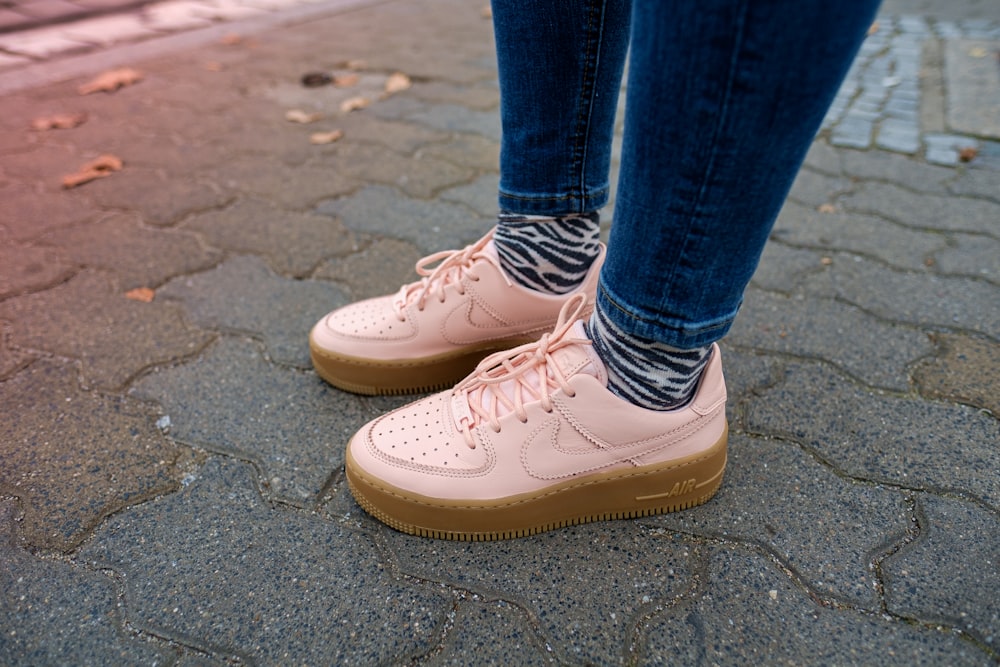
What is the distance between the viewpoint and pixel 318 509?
986 millimetres

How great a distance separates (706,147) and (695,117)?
0.03 metres

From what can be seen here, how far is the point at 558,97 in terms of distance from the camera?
1.00 m

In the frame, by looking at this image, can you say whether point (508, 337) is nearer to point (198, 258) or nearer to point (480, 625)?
point (480, 625)

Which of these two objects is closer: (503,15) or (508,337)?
(503,15)

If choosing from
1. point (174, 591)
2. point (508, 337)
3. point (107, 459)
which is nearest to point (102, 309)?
point (107, 459)

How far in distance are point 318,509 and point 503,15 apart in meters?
0.83

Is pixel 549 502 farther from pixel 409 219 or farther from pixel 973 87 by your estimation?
pixel 973 87

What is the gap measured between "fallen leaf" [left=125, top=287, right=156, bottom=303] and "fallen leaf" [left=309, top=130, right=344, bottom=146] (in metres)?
1.00

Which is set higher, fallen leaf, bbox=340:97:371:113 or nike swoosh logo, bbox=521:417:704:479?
fallen leaf, bbox=340:97:371:113

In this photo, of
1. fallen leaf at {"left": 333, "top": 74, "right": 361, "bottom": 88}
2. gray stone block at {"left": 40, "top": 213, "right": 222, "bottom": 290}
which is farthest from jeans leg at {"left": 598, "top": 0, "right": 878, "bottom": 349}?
fallen leaf at {"left": 333, "top": 74, "right": 361, "bottom": 88}

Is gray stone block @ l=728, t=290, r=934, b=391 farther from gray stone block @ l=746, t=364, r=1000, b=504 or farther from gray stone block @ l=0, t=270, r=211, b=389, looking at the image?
gray stone block @ l=0, t=270, r=211, b=389

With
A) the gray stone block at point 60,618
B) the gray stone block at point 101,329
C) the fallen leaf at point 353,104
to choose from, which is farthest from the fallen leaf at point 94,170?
the gray stone block at point 60,618

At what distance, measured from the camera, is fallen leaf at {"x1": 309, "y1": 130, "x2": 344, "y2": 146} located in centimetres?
230

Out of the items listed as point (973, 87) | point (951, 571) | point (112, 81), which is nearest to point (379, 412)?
point (951, 571)
